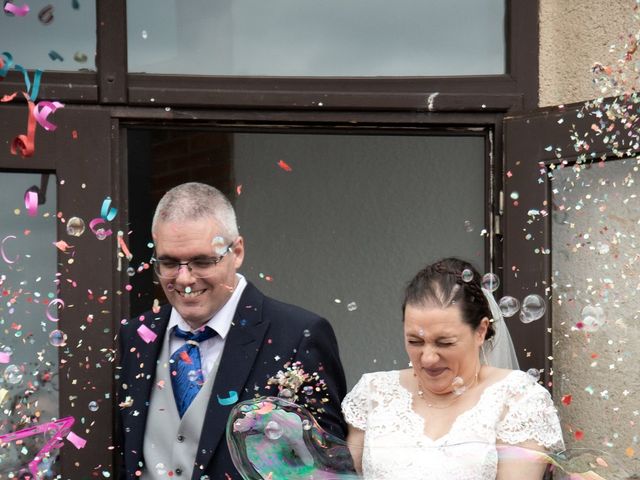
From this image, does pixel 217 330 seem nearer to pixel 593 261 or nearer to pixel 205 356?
pixel 205 356

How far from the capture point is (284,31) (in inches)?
198

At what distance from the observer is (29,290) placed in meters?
4.83

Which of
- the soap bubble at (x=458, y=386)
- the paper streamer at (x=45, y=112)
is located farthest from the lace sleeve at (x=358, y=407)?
the paper streamer at (x=45, y=112)

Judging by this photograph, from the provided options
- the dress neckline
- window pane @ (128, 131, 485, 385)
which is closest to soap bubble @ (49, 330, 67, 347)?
window pane @ (128, 131, 485, 385)

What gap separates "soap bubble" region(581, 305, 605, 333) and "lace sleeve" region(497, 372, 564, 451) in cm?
62

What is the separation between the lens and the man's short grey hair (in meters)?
4.20

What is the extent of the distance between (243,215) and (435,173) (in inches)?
35.2

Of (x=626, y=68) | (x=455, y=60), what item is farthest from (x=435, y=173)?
(x=626, y=68)

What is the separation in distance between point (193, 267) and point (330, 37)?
1328 mm

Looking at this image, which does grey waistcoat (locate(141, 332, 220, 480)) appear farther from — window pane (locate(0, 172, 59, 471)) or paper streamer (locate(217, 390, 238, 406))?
window pane (locate(0, 172, 59, 471))

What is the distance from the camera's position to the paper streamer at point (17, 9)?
15.5ft

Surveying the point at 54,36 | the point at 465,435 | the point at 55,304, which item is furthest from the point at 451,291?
the point at 54,36

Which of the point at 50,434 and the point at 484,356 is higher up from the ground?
the point at 484,356

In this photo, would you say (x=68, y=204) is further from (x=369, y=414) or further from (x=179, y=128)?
(x=369, y=414)
